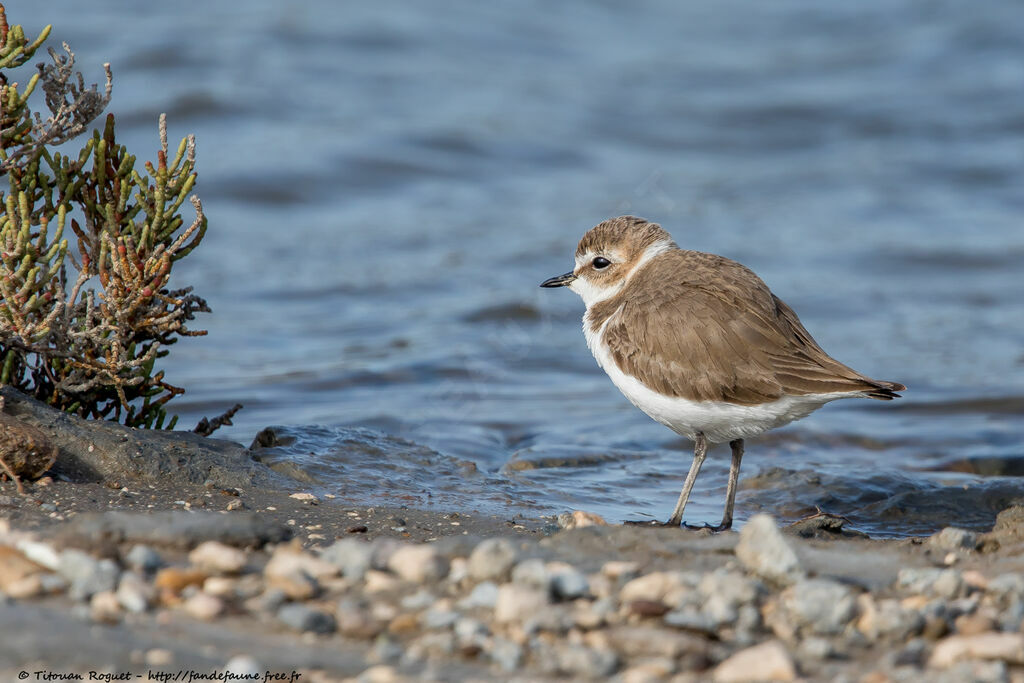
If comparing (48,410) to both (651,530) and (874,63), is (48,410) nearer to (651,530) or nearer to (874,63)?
(651,530)

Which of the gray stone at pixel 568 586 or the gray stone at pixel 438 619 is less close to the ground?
the gray stone at pixel 568 586

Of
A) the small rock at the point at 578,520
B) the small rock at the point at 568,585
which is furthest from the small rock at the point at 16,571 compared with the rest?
the small rock at the point at 578,520

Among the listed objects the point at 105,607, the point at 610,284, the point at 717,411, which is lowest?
the point at 105,607

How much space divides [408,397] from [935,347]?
5.23 m

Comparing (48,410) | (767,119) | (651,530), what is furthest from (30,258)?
(767,119)

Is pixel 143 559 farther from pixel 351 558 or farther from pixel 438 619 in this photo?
pixel 438 619

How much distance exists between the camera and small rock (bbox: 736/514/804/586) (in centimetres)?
389

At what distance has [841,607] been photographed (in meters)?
3.64

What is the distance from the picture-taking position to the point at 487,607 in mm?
3660

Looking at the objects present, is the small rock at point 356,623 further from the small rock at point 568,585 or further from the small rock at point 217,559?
the small rock at point 568,585

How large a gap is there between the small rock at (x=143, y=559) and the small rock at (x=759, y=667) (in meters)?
1.81

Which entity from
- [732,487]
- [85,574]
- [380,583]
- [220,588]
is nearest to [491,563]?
[380,583]

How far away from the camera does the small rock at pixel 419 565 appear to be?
3.83m

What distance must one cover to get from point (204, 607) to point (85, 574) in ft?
1.31
